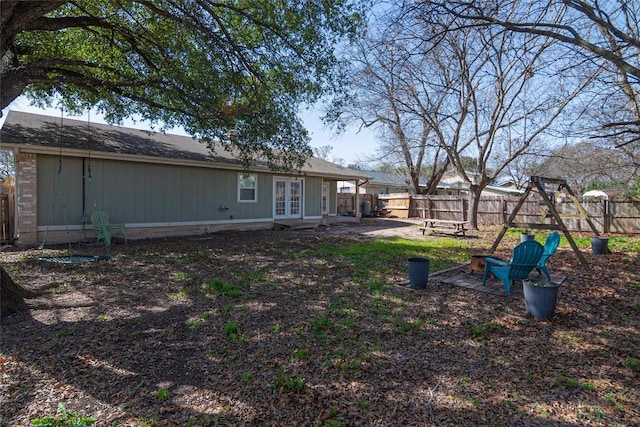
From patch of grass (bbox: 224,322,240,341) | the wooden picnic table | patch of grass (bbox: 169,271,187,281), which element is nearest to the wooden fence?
the wooden picnic table

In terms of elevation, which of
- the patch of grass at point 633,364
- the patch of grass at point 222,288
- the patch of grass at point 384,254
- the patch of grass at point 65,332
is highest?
the patch of grass at point 384,254

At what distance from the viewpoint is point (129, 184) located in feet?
34.1

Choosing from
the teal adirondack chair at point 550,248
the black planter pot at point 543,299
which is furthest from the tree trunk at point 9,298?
the teal adirondack chair at point 550,248

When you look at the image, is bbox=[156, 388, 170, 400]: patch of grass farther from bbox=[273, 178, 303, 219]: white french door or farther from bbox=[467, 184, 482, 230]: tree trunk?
bbox=[467, 184, 482, 230]: tree trunk

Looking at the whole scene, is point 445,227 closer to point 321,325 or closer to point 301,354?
point 321,325

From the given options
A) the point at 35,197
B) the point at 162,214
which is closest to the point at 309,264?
the point at 162,214

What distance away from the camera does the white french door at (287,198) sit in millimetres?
14586

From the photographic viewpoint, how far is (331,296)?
527 centimetres

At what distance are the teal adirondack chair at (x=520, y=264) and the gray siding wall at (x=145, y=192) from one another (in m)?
9.58

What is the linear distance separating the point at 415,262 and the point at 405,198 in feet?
57.0

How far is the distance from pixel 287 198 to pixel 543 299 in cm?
1163

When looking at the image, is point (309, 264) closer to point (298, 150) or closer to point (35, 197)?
point (298, 150)

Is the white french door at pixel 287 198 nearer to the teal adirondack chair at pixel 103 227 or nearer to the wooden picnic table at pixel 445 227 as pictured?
the wooden picnic table at pixel 445 227

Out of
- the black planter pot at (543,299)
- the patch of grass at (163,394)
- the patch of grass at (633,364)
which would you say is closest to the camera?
the patch of grass at (163,394)
